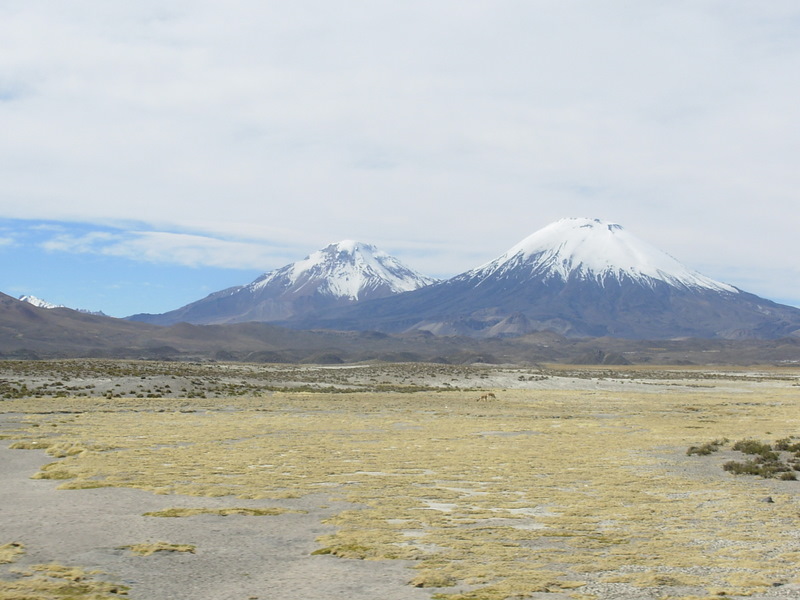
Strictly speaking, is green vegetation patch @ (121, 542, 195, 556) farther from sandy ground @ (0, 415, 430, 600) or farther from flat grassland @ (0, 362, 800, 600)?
sandy ground @ (0, 415, 430, 600)

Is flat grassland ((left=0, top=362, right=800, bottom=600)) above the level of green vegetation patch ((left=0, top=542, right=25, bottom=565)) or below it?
below

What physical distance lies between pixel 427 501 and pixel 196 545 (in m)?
5.74

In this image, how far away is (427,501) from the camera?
55.0 feet

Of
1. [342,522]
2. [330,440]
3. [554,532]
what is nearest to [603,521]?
[554,532]

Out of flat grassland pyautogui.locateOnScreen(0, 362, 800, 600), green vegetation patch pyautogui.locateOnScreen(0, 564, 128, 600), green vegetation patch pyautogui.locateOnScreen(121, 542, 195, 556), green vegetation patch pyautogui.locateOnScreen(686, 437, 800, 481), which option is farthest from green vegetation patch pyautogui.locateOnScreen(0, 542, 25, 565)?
green vegetation patch pyautogui.locateOnScreen(686, 437, 800, 481)

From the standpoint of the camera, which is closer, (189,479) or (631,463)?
(189,479)

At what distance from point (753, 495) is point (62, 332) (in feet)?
663

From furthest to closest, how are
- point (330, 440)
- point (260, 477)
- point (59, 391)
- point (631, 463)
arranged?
point (59, 391)
point (330, 440)
point (631, 463)
point (260, 477)

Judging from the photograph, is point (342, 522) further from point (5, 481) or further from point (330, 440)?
point (330, 440)

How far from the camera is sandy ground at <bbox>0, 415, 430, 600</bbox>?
1016 centimetres

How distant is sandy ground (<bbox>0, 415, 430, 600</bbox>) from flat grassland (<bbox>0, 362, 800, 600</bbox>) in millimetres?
66

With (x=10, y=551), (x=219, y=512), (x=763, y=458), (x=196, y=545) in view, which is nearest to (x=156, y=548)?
(x=196, y=545)

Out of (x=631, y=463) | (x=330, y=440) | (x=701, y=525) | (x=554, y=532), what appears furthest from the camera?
(x=330, y=440)

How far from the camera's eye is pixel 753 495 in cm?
1820
